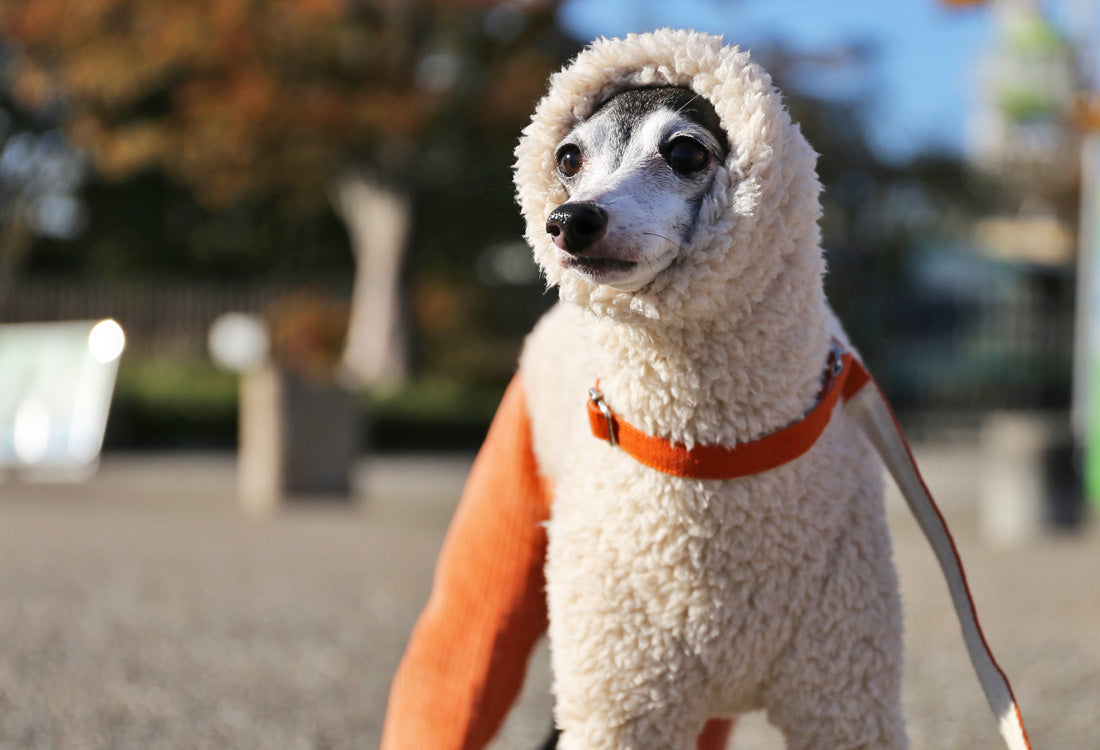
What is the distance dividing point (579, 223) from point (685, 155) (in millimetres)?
233

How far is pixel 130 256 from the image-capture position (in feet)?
67.5

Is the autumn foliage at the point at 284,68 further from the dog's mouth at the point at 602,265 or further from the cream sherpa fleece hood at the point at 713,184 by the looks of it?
the dog's mouth at the point at 602,265

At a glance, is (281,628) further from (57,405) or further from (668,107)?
(57,405)

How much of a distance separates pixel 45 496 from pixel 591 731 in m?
8.34

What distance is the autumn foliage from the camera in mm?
12352

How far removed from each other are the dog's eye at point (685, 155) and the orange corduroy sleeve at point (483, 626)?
2.25ft

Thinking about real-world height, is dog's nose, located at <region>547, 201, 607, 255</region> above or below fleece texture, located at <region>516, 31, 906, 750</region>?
above

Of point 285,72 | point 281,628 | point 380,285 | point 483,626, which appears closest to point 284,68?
point 285,72

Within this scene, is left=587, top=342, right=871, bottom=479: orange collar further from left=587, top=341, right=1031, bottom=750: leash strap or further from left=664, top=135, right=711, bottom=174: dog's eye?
left=664, top=135, right=711, bottom=174: dog's eye

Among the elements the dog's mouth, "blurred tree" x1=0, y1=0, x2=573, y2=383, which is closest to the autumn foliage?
"blurred tree" x1=0, y1=0, x2=573, y2=383

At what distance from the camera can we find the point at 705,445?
1.60 m

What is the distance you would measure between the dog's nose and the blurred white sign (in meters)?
9.06

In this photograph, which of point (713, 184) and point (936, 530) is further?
point (936, 530)

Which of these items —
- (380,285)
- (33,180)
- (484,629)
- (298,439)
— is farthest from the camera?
(33,180)
